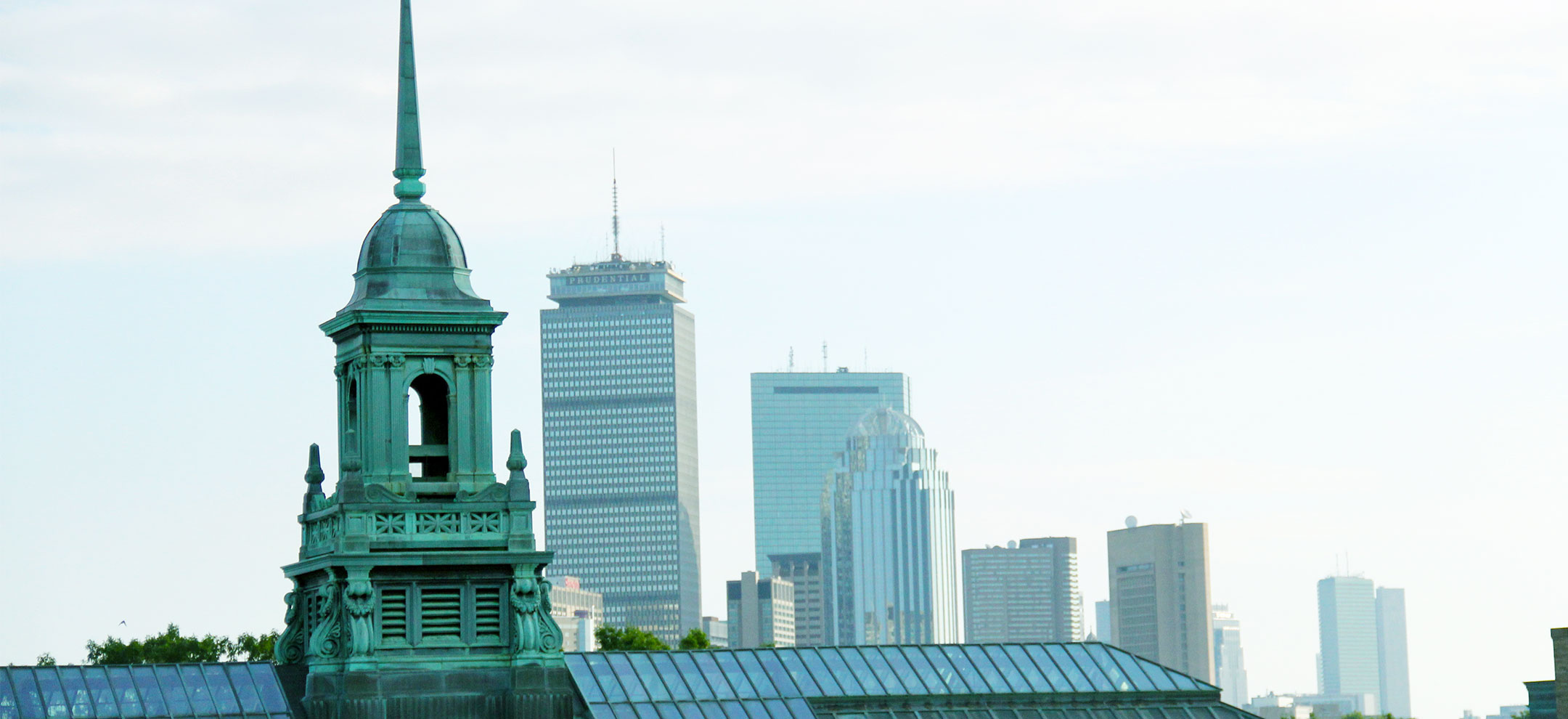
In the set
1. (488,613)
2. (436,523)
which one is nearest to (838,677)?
(488,613)

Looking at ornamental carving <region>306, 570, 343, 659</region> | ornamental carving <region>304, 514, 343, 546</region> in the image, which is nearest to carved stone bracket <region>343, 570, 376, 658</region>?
ornamental carving <region>306, 570, 343, 659</region>

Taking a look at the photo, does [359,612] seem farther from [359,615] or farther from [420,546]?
[420,546]

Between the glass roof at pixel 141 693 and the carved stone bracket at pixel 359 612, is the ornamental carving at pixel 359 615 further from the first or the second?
the glass roof at pixel 141 693

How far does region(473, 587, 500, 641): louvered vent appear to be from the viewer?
56469 mm

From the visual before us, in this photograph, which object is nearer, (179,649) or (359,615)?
(359,615)

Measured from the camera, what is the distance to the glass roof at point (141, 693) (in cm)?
5553

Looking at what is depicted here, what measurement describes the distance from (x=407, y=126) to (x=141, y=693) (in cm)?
1322

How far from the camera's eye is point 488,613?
56531 mm

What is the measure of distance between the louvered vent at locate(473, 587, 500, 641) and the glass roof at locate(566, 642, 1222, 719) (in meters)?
3.65

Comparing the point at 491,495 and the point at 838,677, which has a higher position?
the point at 491,495

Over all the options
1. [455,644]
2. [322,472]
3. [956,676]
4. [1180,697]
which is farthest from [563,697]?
[1180,697]

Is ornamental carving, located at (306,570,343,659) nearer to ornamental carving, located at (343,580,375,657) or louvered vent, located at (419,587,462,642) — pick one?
ornamental carving, located at (343,580,375,657)

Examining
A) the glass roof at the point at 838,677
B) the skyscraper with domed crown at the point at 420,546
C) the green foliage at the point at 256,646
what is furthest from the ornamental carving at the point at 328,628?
the green foliage at the point at 256,646

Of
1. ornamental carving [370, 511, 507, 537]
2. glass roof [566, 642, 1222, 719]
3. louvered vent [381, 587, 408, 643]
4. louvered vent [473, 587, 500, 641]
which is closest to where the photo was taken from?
ornamental carving [370, 511, 507, 537]
